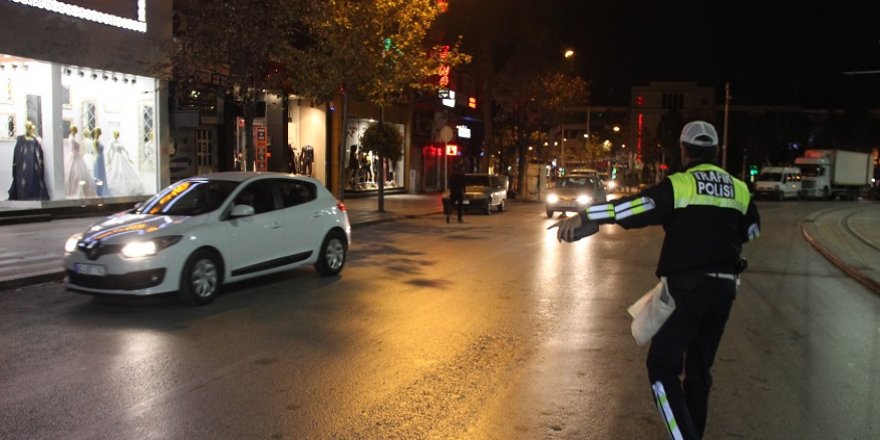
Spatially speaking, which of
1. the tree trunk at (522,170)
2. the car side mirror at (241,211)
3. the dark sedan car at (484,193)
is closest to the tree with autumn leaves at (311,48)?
the dark sedan car at (484,193)

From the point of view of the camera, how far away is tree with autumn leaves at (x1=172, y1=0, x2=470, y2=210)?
14.6 m

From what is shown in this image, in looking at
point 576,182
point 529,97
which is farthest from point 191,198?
point 529,97

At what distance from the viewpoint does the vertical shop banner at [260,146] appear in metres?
23.6

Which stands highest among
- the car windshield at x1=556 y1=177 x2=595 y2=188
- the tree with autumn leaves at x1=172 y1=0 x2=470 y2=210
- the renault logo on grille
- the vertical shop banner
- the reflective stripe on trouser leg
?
the tree with autumn leaves at x1=172 y1=0 x2=470 y2=210

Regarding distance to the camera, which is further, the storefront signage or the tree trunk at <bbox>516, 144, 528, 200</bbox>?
the tree trunk at <bbox>516, 144, 528, 200</bbox>

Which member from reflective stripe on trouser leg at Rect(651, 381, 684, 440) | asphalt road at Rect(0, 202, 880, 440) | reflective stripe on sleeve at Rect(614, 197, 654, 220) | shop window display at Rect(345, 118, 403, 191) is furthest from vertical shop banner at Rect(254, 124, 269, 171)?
reflective stripe on trouser leg at Rect(651, 381, 684, 440)

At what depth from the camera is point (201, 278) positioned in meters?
8.71

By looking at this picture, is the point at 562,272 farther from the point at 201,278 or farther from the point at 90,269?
the point at 90,269

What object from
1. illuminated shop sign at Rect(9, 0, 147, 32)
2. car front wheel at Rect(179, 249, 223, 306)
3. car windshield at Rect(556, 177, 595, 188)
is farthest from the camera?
car windshield at Rect(556, 177, 595, 188)

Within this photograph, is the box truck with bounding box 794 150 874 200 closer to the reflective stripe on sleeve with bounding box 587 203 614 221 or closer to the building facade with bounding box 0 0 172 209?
the building facade with bounding box 0 0 172 209

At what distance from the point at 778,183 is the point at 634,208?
45.6 m

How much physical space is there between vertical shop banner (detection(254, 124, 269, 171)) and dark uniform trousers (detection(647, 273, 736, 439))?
21.2 metres

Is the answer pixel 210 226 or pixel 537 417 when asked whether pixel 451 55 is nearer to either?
pixel 210 226

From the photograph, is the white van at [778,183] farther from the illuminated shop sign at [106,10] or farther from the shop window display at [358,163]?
the illuminated shop sign at [106,10]
